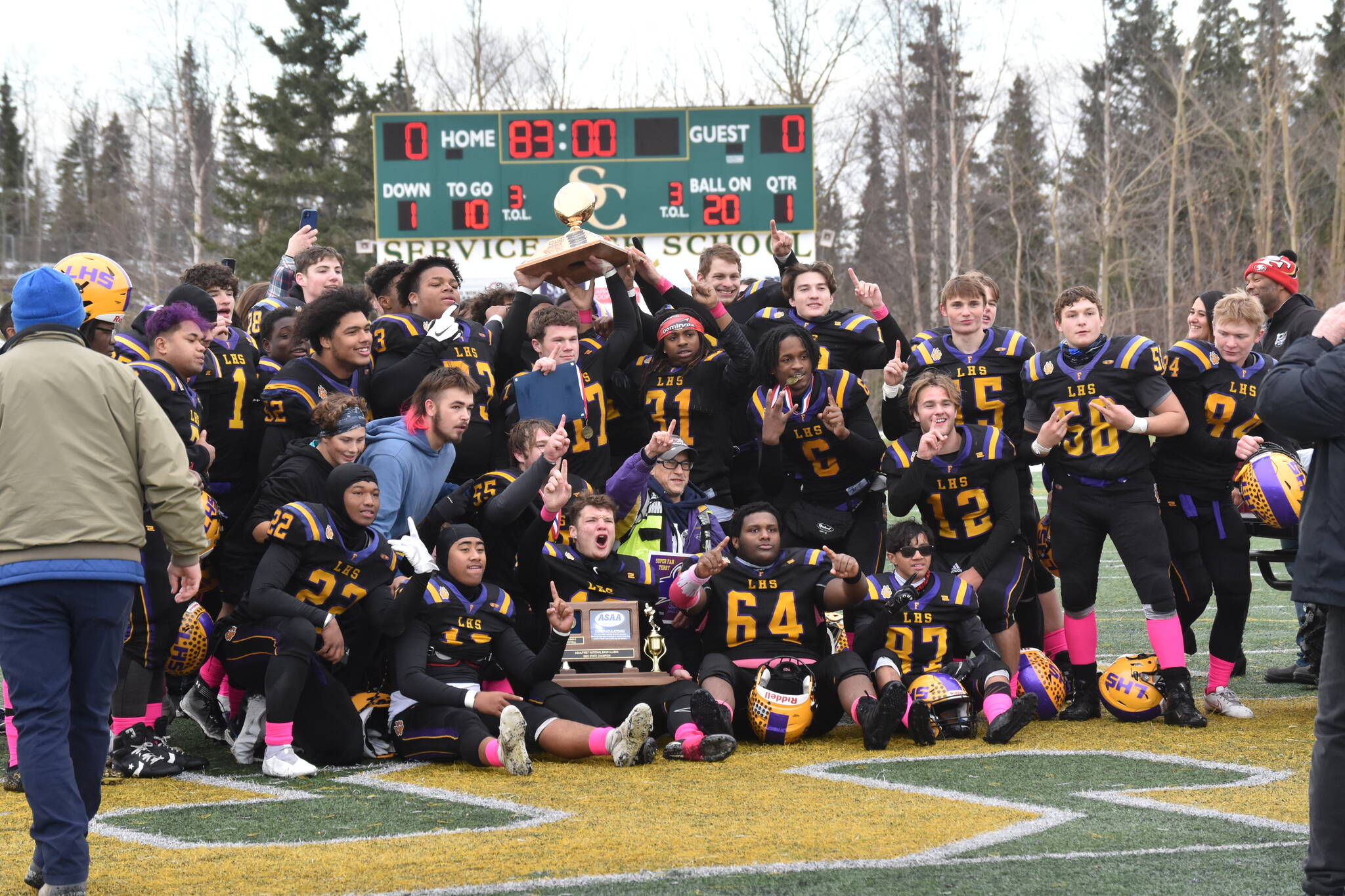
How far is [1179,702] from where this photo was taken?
6832mm

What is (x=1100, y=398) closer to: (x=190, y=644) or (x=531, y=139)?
(x=190, y=644)

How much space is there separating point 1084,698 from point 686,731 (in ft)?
7.36

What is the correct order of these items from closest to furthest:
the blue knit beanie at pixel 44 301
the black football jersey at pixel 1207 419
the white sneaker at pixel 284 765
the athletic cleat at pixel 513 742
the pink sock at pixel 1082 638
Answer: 1. the blue knit beanie at pixel 44 301
2. the athletic cleat at pixel 513 742
3. the white sneaker at pixel 284 765
4. the pink sock at pixel 1082 638
5. the black football jersey at pixel 1207 419

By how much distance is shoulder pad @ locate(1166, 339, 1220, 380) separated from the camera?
24.5 ft

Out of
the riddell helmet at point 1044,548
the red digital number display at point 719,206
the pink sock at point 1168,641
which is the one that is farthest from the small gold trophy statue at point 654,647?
the red digital number display at point 719,206

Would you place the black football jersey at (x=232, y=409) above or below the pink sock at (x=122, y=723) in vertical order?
above

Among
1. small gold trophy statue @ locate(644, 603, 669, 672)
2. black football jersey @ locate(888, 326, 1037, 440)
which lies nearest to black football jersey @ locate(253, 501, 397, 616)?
small gold trophy statue @ locate(644, 603, 669, 672)

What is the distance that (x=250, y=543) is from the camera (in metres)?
6.73

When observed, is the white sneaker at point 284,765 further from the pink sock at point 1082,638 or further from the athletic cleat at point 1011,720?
the pink sock at point 1082,638

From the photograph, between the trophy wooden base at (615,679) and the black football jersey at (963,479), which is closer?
the trophy wooden base at (615,679)

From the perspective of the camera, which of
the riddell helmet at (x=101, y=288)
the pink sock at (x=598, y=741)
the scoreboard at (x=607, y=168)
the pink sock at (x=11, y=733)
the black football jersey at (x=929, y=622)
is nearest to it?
the pink sock at (x=11, y=733)

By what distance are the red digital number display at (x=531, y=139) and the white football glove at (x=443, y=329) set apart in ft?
40.3

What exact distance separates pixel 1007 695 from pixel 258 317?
15.8ft

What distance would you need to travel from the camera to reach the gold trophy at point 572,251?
753 centimetres
